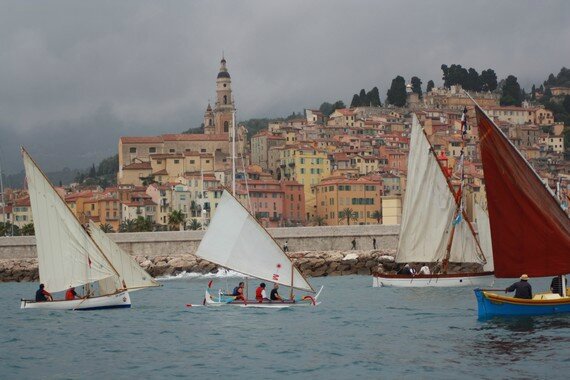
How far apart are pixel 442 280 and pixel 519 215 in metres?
22.7

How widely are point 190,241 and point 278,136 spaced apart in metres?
86.3

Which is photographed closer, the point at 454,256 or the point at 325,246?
the point at 454,256

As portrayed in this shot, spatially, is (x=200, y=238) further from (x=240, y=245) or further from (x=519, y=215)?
(x=519, y=215)

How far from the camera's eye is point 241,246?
121 ft

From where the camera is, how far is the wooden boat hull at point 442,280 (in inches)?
2052

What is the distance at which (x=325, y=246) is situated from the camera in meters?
77.3

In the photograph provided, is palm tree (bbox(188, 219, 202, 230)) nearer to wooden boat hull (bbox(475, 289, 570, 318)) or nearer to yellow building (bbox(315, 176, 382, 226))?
yellow building (bbox(315, 176, 382, 226))

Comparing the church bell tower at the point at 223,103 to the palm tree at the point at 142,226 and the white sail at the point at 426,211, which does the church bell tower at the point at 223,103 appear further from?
the white sail at the point at 426,211

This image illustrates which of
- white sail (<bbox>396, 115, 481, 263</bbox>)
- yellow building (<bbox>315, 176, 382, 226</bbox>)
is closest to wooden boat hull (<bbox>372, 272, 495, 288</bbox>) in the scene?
white sail (<bbox>396, 115, 481, 263</bbox>)

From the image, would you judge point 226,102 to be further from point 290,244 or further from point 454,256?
point 454,256

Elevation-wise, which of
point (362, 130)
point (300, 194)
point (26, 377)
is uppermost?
point (362, 130)

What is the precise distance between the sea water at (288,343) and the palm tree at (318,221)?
3305 inches

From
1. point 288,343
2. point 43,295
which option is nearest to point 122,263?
point 43,295

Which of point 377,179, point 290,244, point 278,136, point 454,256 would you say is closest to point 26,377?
point 454,256
